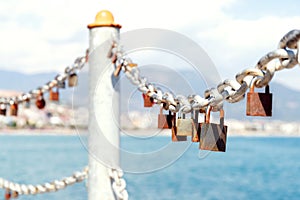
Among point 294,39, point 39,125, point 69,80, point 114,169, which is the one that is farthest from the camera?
point 39,125

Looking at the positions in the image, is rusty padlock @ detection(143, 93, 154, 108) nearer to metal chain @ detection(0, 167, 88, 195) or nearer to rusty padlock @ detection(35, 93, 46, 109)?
metal chain @ detection(0, 167, 88, 195)

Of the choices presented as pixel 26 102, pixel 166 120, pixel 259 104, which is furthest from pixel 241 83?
pixel 26 102

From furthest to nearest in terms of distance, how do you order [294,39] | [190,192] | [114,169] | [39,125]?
[39,125], [190,192], [114,169], [294,39]

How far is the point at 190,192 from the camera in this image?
1678 centimetres

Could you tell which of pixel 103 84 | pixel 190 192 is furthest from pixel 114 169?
pixel 190 192

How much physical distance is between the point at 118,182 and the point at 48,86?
1.00 meters

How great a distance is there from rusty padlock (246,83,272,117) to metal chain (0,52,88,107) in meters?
1.71

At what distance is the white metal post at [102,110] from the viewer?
2.76 m

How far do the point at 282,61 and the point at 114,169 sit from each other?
1.61 meters

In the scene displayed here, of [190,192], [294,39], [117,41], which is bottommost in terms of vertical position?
[190,192]

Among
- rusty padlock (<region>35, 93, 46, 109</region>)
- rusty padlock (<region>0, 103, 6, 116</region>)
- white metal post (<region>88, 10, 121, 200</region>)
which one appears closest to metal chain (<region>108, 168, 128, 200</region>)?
white metal post (<region>88, 10, 121, 200</region>)

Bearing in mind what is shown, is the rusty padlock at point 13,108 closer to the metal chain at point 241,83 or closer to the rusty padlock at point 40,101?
the rusty padlock at point 40,101

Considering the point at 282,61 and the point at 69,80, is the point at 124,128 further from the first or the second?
the point at 282,61

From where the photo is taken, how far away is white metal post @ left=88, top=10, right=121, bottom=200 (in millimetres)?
2762
